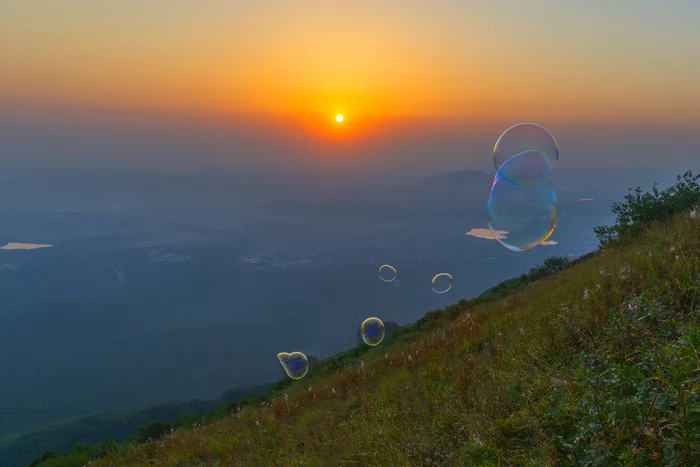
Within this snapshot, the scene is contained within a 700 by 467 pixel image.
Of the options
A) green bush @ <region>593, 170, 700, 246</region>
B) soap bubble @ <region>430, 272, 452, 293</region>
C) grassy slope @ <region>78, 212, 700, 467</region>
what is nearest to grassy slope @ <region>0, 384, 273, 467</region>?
soap bubble @ <region>430, 272, 452, 293</region>

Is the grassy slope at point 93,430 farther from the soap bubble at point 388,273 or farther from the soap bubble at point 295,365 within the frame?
the soap bubble at point 295,365

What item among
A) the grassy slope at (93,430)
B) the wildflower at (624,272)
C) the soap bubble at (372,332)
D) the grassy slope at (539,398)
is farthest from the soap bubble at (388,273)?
the grassy slope at (93,430)

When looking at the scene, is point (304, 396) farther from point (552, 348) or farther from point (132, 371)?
point (132, 371)

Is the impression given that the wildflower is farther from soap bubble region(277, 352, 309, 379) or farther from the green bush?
soap bubble region(277, 352, 309, 379)

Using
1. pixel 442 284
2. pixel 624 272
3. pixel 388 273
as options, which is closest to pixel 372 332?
pixel 442 284

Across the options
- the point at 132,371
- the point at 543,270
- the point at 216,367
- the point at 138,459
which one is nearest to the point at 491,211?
the point at 138,459

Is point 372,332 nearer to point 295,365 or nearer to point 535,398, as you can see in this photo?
point 295,365
